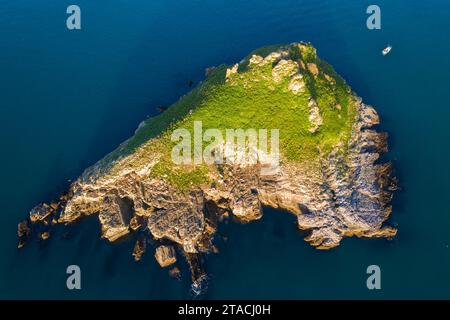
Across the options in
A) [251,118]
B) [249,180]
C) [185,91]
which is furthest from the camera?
[185,91]

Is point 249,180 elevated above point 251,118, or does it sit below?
below

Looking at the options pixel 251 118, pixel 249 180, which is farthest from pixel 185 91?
pixel 249 180

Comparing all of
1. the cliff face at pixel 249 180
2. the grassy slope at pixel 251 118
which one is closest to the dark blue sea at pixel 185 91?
the cliff face at pixel 249 180

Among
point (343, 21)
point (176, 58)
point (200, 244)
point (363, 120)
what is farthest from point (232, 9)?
point (200, 244)

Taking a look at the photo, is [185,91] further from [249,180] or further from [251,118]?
[249,180]

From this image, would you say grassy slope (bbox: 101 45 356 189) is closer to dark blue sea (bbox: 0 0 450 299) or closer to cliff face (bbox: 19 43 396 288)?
cliff face (bbox: 19 43 396 288)

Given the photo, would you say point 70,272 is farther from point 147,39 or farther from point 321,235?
point 147,39
